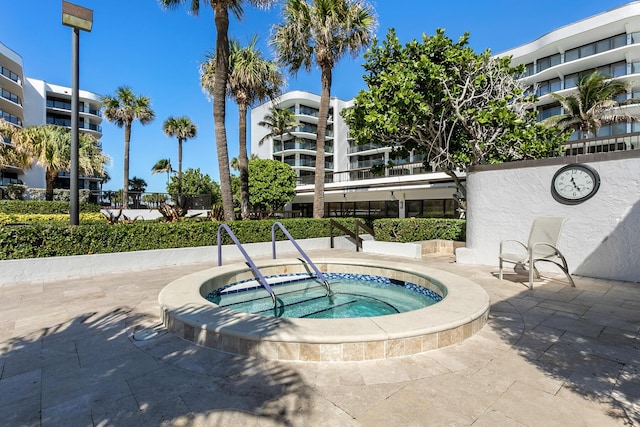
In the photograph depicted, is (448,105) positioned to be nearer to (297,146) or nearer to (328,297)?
(328,297)

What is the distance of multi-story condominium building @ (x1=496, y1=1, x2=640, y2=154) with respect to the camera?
990 inches

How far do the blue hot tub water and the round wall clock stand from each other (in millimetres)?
4129

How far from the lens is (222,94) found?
11.0 meters

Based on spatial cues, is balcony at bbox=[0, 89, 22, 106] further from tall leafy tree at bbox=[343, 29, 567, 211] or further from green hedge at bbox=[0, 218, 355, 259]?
tall leafy tree at bbox=[343, 29, 567, 211]

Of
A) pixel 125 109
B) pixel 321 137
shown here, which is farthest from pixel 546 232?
pixel 125 109

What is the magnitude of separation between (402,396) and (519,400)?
898 millimetres

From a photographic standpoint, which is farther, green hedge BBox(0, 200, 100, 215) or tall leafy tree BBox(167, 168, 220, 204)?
tall leafy tree BBox(167, 168, 220, 204)

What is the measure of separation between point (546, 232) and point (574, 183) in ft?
5.18

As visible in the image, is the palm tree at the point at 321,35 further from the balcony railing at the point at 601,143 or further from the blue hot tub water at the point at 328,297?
the balcony railing at the point at 601,143

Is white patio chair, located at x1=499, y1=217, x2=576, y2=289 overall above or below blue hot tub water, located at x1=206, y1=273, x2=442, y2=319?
above

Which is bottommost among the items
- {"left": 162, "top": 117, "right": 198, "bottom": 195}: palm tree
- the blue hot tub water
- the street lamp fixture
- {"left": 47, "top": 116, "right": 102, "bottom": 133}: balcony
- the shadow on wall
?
the blue hot tub water

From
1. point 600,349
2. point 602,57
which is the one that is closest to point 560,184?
point 600,349

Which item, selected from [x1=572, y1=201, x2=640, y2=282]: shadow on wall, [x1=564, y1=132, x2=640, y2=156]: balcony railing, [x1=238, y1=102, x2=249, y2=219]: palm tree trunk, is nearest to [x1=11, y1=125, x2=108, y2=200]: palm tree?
[x1=238, y1=102, x2=249, y2=219]: palm tree trunk

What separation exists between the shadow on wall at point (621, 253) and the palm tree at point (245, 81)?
39.3ft
